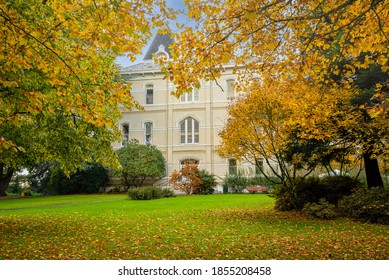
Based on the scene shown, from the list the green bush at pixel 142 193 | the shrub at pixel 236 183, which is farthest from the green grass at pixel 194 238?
the shrub at pixel 236 183

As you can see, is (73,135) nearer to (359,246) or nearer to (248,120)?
(248,120)

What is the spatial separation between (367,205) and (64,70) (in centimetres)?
841

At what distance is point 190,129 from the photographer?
2353 centimetres

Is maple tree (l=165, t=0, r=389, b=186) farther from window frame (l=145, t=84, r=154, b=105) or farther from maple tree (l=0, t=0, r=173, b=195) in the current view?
window frame (l=145, t=84, r=154, b=105)

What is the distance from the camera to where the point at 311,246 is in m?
6.23

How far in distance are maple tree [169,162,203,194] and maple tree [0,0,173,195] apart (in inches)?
481

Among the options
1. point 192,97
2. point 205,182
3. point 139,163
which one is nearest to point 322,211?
point 205,182

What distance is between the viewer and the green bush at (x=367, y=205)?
9141mm

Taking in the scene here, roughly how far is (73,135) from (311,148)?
6.88m

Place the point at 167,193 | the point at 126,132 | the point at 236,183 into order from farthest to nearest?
the point at 126,132
the point at 236,183
the point at 167,193

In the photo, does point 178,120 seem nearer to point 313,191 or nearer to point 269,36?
point 313,191

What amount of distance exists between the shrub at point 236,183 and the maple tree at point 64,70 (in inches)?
582

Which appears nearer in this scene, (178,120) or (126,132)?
(178,120)
